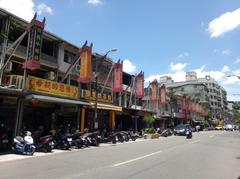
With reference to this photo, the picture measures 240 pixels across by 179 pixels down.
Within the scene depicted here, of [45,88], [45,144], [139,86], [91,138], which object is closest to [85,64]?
[45,88]

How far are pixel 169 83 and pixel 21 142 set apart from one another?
107 m

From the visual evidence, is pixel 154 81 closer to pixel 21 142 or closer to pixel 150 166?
pixel 21 142

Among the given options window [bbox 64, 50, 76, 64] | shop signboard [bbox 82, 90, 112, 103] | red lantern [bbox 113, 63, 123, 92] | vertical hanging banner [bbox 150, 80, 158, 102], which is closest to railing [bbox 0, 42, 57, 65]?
window [bbox 64, 50, 76, 64]

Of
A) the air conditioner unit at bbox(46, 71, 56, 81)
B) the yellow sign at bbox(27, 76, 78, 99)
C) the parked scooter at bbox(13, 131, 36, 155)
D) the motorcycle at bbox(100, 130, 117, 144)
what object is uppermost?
the air conditioner unit at bbox(46, 71, 56, 81)

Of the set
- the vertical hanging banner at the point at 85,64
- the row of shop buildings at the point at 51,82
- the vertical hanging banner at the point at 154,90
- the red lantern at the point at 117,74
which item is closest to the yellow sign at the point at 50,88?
the row of shop buildings at the point at 51,82

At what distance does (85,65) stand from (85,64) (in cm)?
9

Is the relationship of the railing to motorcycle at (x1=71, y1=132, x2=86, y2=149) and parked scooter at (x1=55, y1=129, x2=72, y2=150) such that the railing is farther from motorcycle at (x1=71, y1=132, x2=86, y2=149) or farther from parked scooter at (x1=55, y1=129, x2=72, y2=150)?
motorcycle at (x1=71, y1=132, x2=86, y2=149)

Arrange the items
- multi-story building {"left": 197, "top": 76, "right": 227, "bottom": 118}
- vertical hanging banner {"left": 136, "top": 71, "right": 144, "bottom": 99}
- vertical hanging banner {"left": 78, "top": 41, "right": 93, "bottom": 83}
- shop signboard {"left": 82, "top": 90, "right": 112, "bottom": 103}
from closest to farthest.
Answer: vertical hanging banner {"left": 78, "top": 41, "right": 93, "bottom": 83} < shop signboard {"left": 82, "top": 90, "right": 112, "bottom": 103} < vertical hanging banner {"left": 136, "top": 71, "right": 144, "bottom": 99} < multi-story building {"left": 197, "top": 76, "right": 227, "bottom": 118}

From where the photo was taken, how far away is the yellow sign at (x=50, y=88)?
19797mm

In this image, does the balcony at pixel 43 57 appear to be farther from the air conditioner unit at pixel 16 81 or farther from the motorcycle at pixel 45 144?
the motorcycle at pixel 45 144

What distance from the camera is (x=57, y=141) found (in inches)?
770

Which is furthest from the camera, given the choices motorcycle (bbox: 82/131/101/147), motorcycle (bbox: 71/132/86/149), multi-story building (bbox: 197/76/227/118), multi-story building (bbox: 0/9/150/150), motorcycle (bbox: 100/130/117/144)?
multi-story building (bbox: 197/76/227/118)

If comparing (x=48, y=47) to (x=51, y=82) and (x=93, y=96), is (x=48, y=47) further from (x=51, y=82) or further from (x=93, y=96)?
(x=93, y=96)

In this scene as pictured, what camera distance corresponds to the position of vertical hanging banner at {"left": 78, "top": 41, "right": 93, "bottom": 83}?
25047mm
